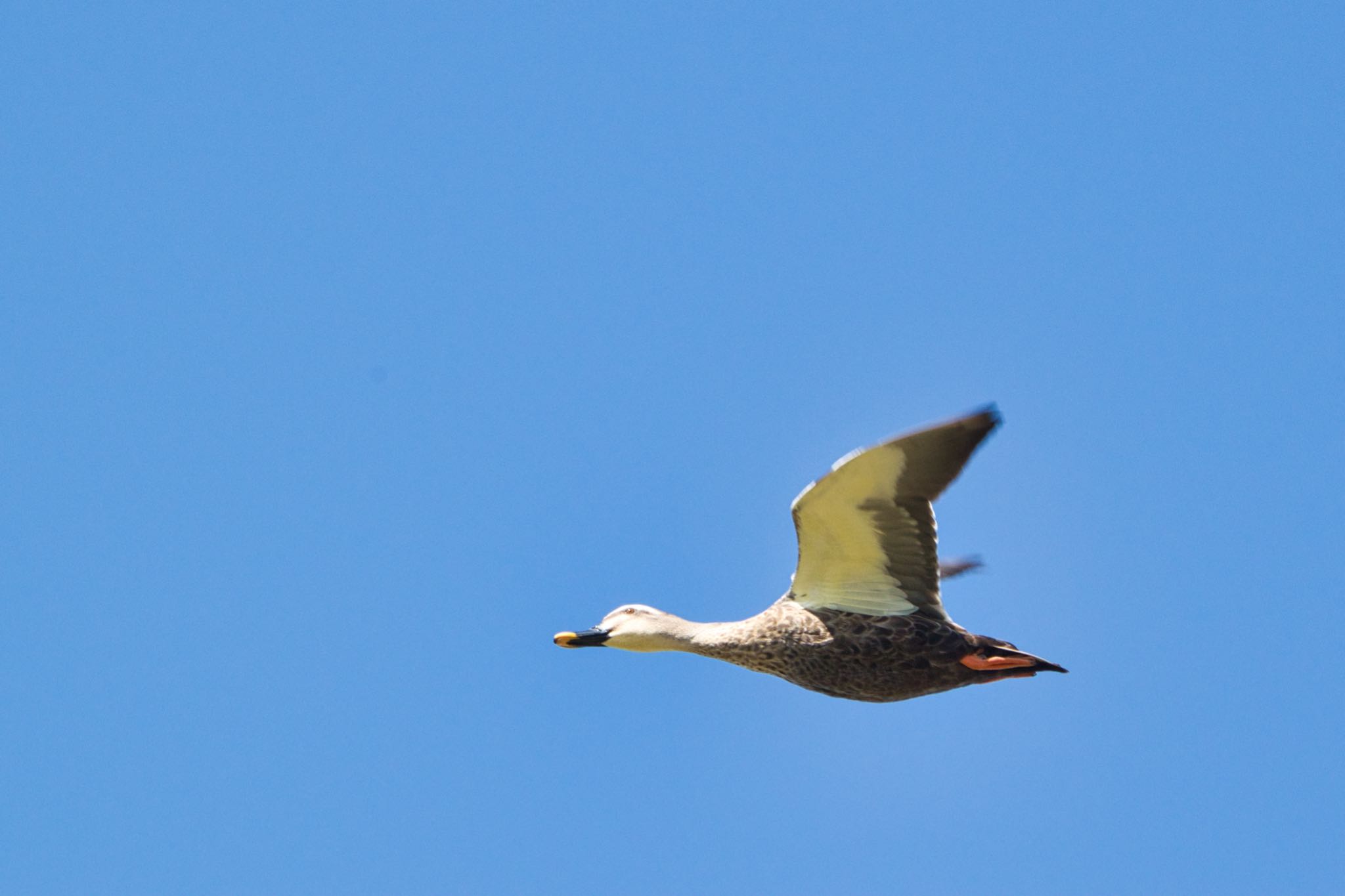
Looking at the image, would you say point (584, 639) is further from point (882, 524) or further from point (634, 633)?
point (882, 524)

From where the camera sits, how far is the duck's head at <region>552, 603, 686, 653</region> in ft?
49.7

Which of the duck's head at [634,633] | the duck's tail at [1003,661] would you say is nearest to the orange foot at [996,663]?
the duck's tail at [1003,661]

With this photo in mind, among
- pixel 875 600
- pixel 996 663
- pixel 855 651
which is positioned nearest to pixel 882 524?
pixel 875 600

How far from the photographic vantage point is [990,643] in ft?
44.8

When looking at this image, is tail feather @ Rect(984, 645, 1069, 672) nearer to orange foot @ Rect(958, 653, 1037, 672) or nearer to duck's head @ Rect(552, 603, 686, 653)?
orange foot @ Rect(958, 653, 1037, 672)

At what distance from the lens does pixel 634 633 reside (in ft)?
49.9

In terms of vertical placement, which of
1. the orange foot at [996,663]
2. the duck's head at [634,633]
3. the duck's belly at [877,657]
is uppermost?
the duck's head at [634,633]

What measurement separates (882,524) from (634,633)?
2823mm

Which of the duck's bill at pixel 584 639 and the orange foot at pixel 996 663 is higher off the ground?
the duck's bill at pixel 584 639

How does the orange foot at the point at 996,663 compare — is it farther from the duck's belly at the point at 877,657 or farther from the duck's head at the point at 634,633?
the duck's head at the point at 634,633

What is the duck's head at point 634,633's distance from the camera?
15.2 metres

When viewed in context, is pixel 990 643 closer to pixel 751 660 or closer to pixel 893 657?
pixel 893 657

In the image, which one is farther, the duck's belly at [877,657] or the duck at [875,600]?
the duck's belly at [877,657]

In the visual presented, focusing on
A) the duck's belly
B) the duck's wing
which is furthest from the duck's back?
the duck's wing
